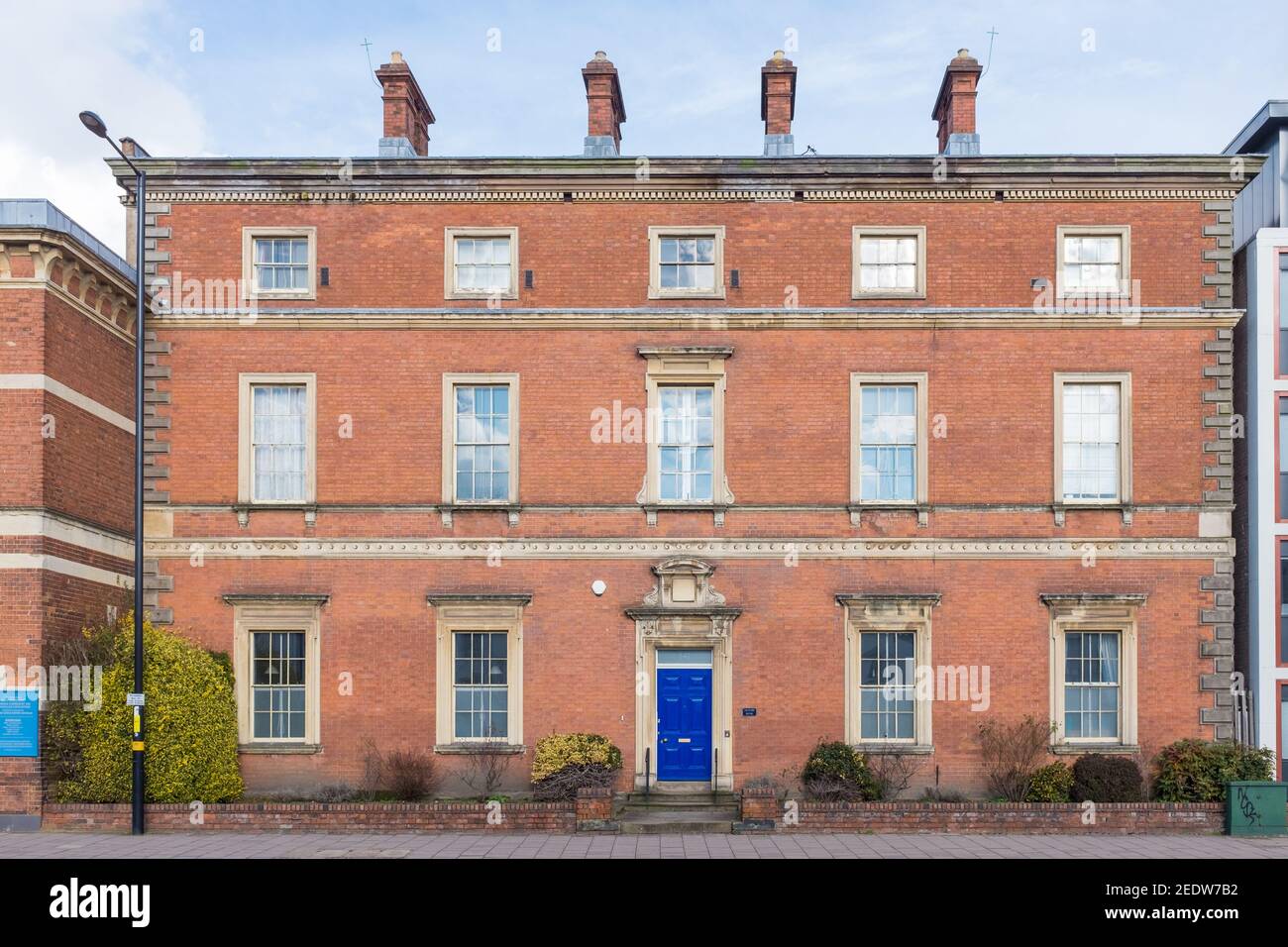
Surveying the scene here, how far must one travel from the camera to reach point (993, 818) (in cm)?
1883

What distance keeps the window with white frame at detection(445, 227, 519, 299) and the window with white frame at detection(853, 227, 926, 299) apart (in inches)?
259

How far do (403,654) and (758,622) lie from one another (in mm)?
6649

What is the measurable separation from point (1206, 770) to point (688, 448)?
1072 cm

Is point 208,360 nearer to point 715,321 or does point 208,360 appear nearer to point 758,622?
point 715,321

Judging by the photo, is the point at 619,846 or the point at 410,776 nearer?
the point at 619,846

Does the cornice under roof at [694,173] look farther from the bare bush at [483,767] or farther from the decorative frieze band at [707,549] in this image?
the bare bush at [483,767]

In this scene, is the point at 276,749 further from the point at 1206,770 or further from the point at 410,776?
the point at 1206,770

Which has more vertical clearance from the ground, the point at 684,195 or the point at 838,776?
the point at 684,195

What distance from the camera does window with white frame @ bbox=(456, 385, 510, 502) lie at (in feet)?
72.9

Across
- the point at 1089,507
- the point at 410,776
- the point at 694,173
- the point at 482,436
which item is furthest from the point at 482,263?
the point at 1089,507

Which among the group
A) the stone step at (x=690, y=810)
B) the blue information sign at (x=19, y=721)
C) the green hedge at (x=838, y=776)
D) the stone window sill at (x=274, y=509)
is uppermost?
the stone window sill at (x=274, y=509)

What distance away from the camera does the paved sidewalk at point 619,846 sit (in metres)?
16.9

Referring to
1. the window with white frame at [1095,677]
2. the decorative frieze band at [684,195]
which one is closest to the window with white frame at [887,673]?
the window with white frame at [1095,677]

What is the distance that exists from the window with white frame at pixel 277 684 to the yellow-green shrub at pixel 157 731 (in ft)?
4.28
